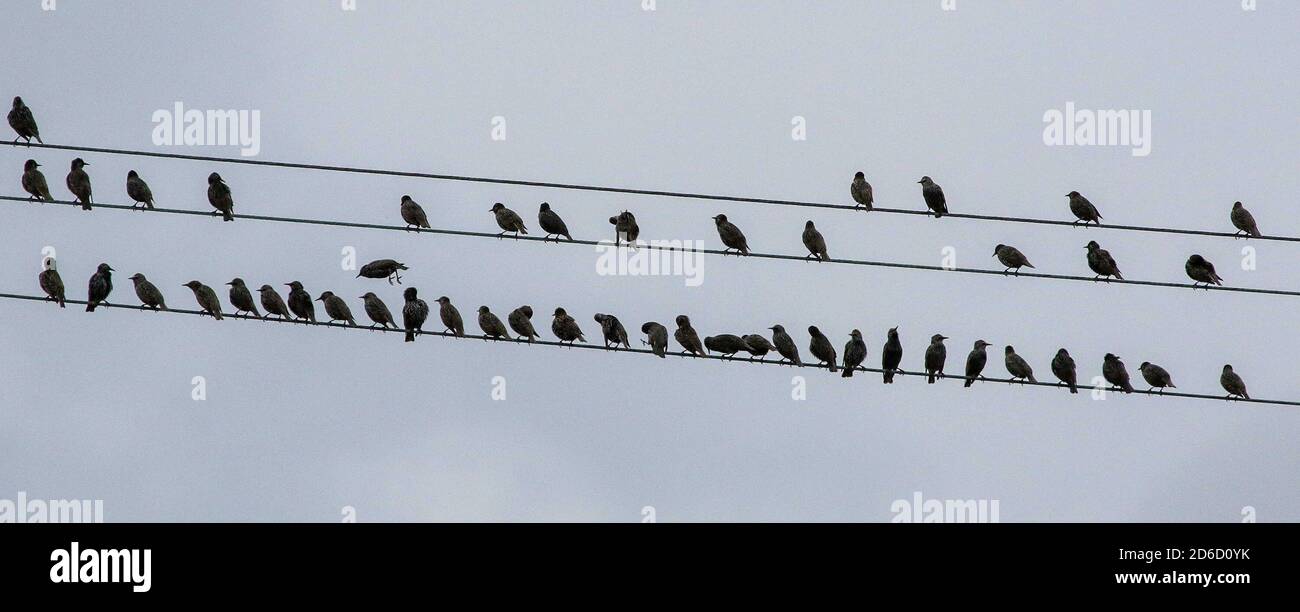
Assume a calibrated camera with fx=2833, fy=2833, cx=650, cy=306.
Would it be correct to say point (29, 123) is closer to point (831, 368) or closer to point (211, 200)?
point (211, 200)

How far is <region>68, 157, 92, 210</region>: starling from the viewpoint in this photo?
29812 mm

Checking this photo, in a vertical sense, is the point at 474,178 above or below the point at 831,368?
above

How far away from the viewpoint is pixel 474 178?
82.0 ft

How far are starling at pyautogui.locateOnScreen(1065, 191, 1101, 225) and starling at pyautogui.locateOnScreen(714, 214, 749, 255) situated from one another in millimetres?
3472

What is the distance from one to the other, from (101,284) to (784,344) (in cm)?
720

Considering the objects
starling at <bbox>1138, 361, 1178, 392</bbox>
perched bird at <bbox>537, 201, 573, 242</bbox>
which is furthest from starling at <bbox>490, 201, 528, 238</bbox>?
starling at <bbox>1138, 361, 1178, 392</bbox>

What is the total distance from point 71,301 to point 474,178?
508cm

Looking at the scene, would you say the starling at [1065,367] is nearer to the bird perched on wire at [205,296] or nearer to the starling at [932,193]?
the starling at [932,193]

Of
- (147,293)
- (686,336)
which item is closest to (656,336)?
(686,336)
